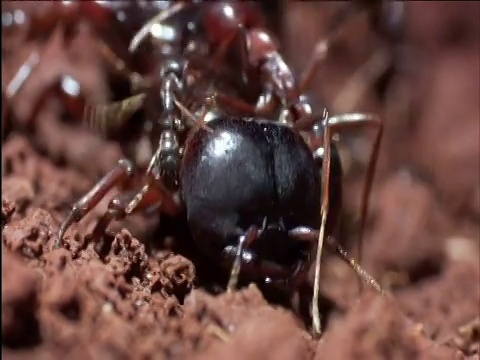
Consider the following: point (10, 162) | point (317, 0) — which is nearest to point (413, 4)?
point (317, 0)

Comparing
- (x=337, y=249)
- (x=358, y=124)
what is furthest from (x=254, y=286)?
(x=358, y=124)

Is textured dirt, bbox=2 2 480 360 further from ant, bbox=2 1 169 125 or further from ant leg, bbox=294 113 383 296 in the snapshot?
ant leg, bbox=294 113 383 296

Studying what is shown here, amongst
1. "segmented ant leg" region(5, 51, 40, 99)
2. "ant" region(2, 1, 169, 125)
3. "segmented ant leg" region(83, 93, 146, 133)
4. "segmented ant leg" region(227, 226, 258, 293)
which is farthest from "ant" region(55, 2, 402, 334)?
"segmented ant leg" region(5, 51, 40, 99)

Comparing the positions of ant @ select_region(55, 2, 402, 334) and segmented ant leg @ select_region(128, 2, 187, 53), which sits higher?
segmented ant leg @ select_region(128, 2, 187, 53)

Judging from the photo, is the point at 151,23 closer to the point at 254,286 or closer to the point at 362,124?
the point at 362,124

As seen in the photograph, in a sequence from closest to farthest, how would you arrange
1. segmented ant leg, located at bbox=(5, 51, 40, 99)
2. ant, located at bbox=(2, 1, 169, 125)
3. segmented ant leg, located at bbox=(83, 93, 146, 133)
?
segmented ant leg, located at bbox=(83, 93, 146, 133), ant, located at bbox=(2, 1, 169, 125), segmented ant leg, located at bbox=(5, 51, 40, 99)
